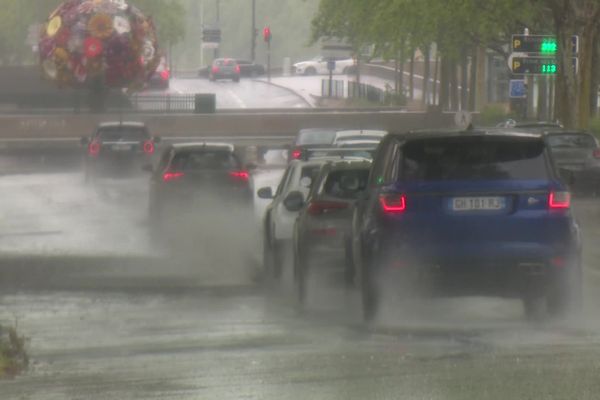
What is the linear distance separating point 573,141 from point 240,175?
1073 centimetres

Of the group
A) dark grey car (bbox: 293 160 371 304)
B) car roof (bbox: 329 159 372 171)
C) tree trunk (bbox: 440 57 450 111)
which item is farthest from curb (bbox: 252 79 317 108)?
dark grey car (bbox: 293 160 371 304)

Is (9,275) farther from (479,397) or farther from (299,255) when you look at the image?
(479,397)

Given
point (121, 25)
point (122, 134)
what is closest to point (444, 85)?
point (121, 25)

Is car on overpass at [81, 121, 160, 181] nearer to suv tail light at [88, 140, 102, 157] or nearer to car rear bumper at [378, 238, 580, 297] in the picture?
suv tail light at [88, 140, 102, 157]

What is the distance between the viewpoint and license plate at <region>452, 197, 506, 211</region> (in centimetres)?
1368

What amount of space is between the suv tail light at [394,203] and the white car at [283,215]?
421 centimetres

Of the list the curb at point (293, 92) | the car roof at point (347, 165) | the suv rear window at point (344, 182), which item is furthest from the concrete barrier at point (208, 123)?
the suv rear window at point (344, 182)

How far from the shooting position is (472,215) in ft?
44.9

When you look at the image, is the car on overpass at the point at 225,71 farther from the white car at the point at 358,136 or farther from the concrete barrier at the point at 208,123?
the white car at the point at 358,136

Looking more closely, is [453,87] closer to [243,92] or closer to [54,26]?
[54,26]

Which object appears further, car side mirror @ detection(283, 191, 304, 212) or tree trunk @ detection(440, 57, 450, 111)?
tree trunk @ detection(440, 57, 450, 111)

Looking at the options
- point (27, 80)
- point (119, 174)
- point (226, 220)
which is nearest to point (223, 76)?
point (27, 80)

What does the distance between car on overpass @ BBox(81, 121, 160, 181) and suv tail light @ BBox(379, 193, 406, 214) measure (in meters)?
30.2

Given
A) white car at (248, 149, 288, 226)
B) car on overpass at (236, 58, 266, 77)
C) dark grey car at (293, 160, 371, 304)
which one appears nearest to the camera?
dark grey car at (293, 160, 371, 304)
